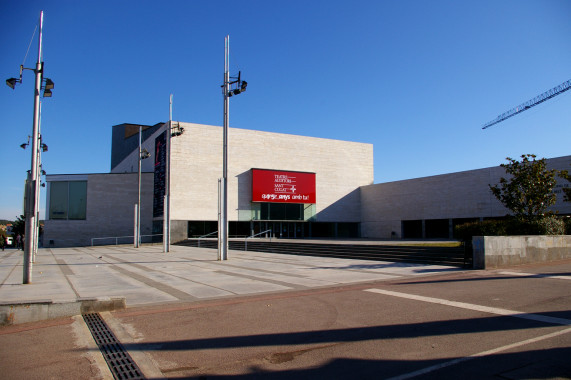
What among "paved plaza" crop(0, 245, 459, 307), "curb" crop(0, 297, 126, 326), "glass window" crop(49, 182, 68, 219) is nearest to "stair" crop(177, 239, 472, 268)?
"paved plaza" crop(0, 245, 459, 307)

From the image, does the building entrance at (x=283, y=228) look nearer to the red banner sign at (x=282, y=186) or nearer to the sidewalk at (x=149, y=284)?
the red banner sign at (x=282, y=186)

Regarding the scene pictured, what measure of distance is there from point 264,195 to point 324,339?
1425 inches

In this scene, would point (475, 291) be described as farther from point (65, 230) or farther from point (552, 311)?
point (65, 230)

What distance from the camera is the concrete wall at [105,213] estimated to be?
126 ft

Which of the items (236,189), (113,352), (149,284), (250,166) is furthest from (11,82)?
(250,166)

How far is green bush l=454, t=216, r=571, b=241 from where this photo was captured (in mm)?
17531

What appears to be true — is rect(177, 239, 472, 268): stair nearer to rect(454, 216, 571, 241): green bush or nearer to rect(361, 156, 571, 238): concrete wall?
rect(454, 216, 571, 241): green bush

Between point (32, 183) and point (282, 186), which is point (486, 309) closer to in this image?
point (32, 183)

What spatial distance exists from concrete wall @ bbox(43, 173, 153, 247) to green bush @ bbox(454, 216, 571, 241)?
32.4 meters

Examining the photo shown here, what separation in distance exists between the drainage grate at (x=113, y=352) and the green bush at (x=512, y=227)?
623 inches

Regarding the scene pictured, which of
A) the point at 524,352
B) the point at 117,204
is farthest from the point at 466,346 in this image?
the point at 117,204

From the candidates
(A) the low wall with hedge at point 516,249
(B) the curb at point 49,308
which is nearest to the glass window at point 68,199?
(B) the curb at point 49,308

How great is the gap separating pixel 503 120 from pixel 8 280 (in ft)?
306

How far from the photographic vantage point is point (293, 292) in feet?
32.1
